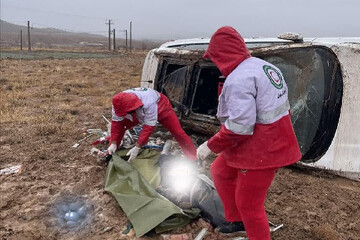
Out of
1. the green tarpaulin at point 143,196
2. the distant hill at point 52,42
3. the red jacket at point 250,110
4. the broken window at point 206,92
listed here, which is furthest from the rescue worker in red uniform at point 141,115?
the distant hill at point 52,42

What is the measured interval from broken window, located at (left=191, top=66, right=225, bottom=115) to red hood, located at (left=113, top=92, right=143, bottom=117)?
4.56ft

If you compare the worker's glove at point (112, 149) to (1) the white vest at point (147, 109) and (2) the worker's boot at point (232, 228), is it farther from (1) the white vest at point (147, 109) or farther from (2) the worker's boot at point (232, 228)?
(2) the worker's boot at point (232, 228)

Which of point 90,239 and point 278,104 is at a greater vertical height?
point 278,104

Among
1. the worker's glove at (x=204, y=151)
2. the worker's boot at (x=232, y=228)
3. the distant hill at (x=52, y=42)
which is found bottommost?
the worker's boot at (x=232, y=228)

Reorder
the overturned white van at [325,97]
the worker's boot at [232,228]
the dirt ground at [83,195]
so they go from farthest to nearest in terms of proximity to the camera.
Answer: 1. the overturned white van at [325,97]
2. the dirt ground at [83,195]
3. the worker's boot at [232,228]

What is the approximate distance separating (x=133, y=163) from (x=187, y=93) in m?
1.46

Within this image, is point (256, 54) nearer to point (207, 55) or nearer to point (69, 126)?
point (207, 55)

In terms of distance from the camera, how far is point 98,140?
5.44m

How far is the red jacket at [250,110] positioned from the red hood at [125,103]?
5.89 feet

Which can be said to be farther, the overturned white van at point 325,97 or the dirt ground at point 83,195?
the overturned white van at point 325,97

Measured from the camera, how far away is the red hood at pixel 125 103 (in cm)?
402

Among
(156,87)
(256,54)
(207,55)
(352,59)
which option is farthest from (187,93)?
(207,55)

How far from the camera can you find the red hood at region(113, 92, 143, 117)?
4020 millimetres

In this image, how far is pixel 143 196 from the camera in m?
3.33
